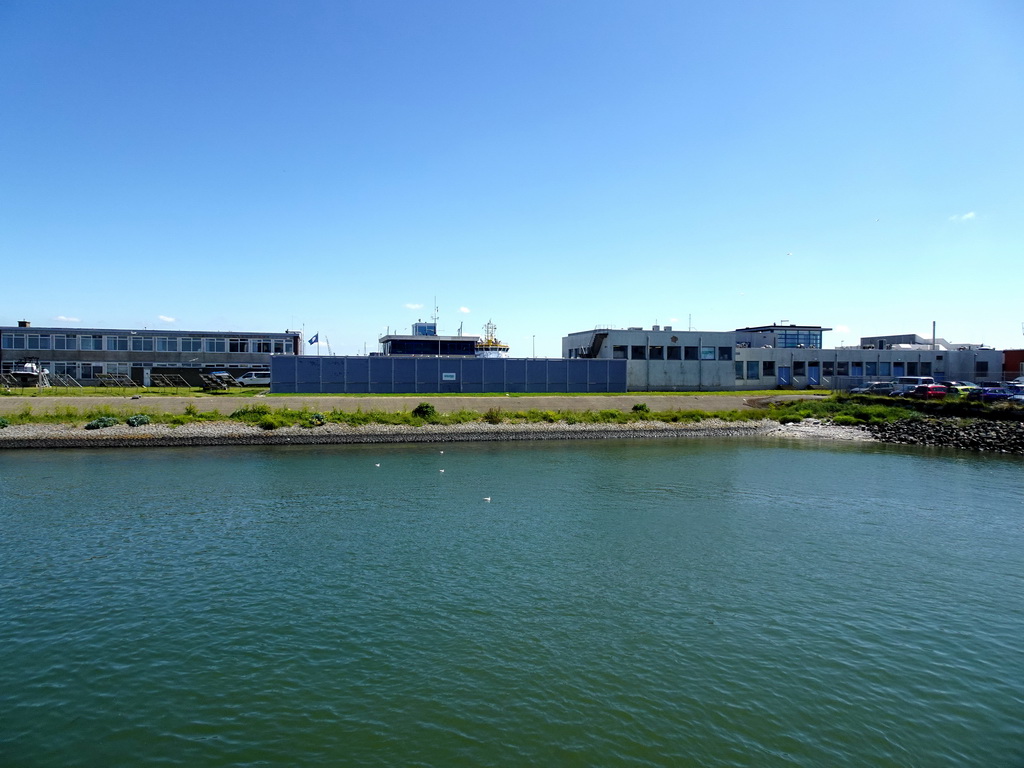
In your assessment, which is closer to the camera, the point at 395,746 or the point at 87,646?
the point at 395,746

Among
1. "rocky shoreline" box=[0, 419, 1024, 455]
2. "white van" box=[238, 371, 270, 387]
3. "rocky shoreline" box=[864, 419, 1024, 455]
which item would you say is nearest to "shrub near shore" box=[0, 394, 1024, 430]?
"rocky shoreline" box=[0, 419, 1024, 455]

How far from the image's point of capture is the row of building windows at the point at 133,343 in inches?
2672

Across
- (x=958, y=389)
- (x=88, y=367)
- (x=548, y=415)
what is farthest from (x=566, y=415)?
(x=88, y=367)

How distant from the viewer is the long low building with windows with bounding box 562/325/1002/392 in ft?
222

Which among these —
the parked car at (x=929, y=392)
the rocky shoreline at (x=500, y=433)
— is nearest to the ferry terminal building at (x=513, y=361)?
the rocky shoreline at (x=500, y=433)

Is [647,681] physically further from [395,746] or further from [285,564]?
[285,564]

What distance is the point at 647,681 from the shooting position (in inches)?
436

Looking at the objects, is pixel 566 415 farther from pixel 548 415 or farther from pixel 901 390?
pixel 901 390

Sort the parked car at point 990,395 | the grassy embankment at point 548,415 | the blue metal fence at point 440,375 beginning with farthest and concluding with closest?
1. the blue metal fence at point 440,375
2. the parked car at point 990,395
3. the grassy embankment at point 548,415

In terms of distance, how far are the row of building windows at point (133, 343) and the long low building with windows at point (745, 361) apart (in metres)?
37.8

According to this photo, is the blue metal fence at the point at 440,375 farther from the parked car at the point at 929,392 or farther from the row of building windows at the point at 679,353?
the parked car at the point at 929,392

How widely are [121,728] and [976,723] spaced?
1298 centimetres

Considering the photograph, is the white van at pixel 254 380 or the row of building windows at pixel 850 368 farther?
the row of building windows at pixel 850 368

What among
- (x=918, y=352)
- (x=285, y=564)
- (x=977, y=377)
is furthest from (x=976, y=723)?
(x=977, y=377)
